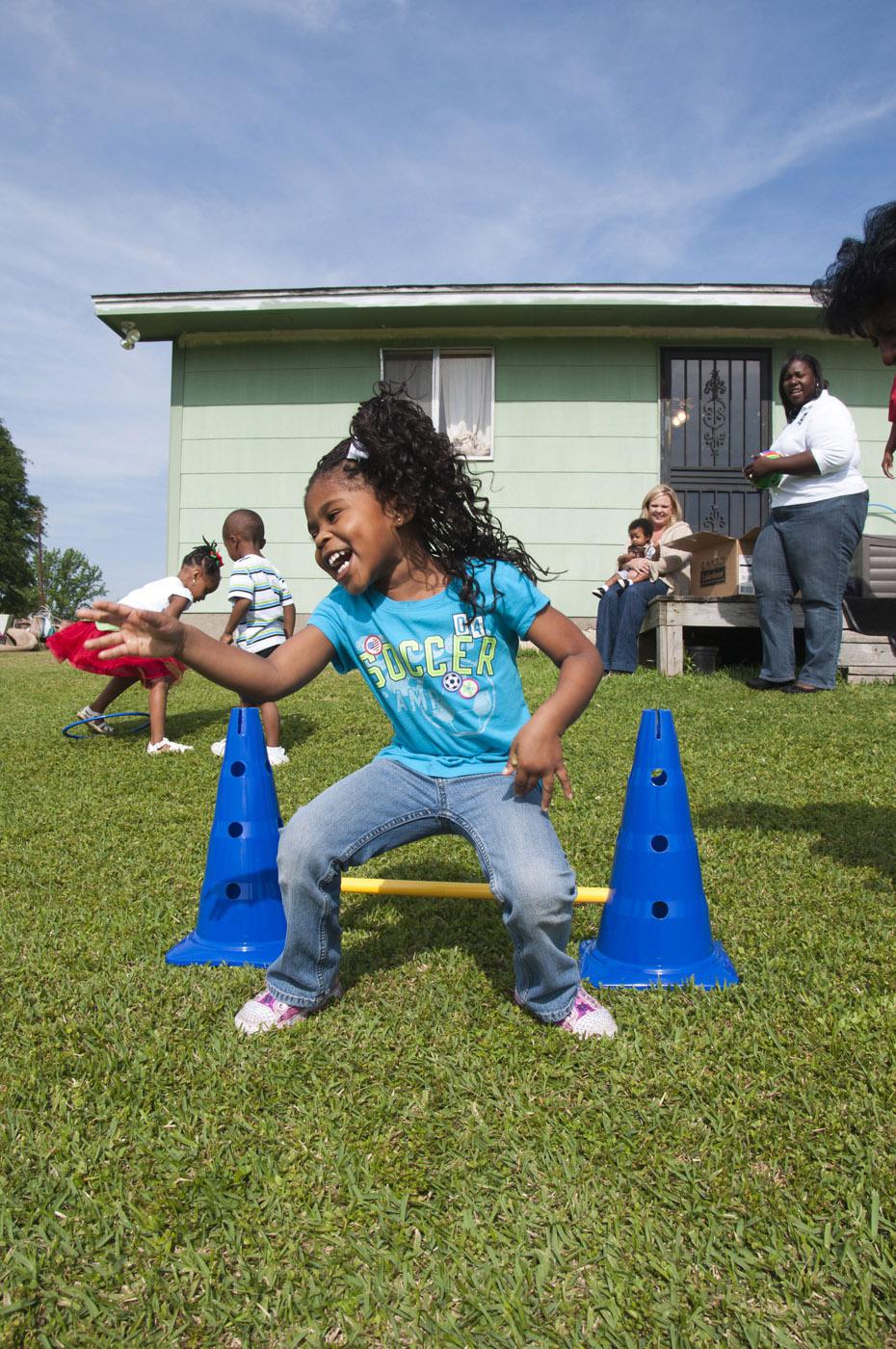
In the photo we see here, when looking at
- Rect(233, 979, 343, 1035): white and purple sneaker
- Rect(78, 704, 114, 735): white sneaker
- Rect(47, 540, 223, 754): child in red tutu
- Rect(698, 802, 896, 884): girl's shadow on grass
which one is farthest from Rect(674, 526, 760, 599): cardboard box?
Rect(233, 979, 343, 1035): white and purple sneaker

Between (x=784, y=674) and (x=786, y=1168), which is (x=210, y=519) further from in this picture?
(x=786, y=1168)

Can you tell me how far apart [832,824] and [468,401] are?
9442mm

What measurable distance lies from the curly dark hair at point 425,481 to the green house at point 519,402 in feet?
29.7

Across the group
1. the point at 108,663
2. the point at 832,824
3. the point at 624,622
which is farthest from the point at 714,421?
the point at 832,824

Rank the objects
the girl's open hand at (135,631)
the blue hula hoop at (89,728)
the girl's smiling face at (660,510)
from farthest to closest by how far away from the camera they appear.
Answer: the girl's smiling face at (660,510) → the blue hula hoop at (89,728) → the girl's open hand at (135,631)

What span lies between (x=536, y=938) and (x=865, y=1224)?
878 mm

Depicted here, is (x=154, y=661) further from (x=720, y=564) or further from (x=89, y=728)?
(x=720, y=564)

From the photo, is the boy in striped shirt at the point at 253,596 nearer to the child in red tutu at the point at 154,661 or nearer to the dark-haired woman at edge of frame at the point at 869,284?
the child in red tutu at the point at 154,661

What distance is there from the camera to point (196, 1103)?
197cm

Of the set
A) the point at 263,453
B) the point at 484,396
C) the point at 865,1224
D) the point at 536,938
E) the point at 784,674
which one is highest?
the point at 484,396

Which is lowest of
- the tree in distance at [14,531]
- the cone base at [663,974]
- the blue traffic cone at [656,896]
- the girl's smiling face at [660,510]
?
the cone base at [663,974]

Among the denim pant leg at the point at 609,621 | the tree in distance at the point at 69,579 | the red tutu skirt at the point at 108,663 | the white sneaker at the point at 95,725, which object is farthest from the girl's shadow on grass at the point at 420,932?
the tree in distance at the point at 69,579

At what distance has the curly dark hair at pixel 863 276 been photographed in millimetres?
2820

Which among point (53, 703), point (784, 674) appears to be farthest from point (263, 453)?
point (784, 674)
